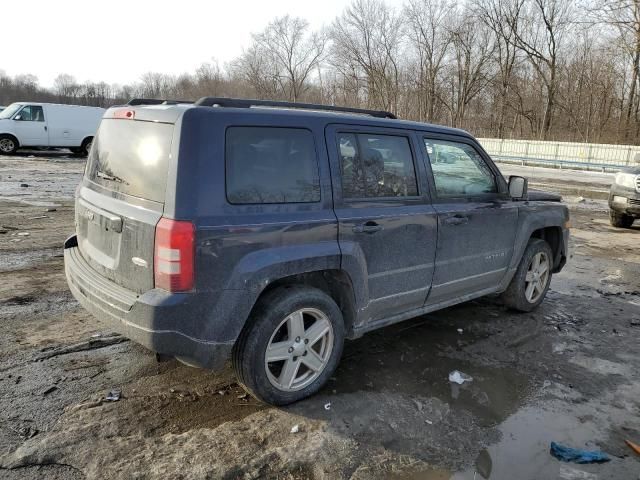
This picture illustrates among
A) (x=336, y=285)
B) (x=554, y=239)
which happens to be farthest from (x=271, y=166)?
(x=554, y=239)

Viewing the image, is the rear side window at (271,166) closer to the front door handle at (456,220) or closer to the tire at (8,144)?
the front door handle at (456,220)

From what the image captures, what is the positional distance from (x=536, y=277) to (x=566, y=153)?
91.2 ft

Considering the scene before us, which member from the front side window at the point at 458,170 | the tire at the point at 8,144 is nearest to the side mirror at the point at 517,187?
the front side window at the point at 458,170

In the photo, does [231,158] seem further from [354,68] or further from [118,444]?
[354,68]

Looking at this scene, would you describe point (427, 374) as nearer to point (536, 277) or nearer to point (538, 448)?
point (538, 448)

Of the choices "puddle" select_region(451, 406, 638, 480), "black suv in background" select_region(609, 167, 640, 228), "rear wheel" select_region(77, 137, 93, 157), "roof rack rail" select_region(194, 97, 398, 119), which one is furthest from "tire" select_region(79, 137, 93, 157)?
Result: "puddle" select_region(451, 406, 638, 480)

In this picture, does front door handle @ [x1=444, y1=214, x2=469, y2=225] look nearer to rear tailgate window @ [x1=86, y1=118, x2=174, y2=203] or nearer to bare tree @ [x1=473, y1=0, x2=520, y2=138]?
rear tailgate window @ [x1=86, y1=118, x2=174, y2=203]

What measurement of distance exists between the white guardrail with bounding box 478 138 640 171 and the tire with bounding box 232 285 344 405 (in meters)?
25.7

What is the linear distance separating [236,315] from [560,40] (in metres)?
49.8

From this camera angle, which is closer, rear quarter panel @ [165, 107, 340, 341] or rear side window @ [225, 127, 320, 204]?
rear quarter panel @ [165, 107, 340, 341]

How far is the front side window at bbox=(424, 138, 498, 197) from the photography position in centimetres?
422

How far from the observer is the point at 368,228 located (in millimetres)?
3576

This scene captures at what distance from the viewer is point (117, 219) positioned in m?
3.11

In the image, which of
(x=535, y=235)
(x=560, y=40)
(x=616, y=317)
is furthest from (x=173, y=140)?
(x=560, y=40)
